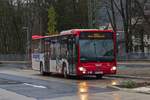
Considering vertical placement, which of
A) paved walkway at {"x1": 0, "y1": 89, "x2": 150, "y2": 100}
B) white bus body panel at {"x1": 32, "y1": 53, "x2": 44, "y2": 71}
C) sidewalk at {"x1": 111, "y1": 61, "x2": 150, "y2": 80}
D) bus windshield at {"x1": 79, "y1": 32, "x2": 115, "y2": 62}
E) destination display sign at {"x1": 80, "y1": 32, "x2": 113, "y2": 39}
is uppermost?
destination display sign at {"x1": 80, "y1": 32, "x2": 113, "y2": 39}

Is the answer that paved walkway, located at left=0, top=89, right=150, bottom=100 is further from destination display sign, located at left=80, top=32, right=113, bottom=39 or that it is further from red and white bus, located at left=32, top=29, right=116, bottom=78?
destination display sign, located at left=80, top=32, right=113, bottom=39

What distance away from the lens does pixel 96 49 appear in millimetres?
29141

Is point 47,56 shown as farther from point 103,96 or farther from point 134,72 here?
point 103,96

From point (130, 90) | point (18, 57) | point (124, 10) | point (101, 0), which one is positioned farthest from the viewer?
point (18, 57)

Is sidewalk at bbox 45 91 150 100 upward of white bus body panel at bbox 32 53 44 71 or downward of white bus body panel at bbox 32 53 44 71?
downward

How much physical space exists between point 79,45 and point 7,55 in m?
71.8

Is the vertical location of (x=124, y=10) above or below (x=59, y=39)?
above

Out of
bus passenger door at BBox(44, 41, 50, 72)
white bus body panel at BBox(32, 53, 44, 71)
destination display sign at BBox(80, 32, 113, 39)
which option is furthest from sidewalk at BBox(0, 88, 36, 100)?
white bus body panel at BBox(32, 53, 44, 71)

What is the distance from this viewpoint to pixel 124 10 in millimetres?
80375

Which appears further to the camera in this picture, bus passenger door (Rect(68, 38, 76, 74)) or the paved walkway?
bus passenger door (Rect(68, 38, 76, 74))

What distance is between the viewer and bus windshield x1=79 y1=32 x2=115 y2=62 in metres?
29.0

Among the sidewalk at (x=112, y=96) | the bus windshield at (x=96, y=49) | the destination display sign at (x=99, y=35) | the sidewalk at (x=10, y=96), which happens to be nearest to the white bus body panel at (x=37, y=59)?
the destination display sign at (x=99, y=35)

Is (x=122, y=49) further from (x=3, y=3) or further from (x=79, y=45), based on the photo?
(x=79, y=45)

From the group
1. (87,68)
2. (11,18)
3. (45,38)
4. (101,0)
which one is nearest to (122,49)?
(101,0)
